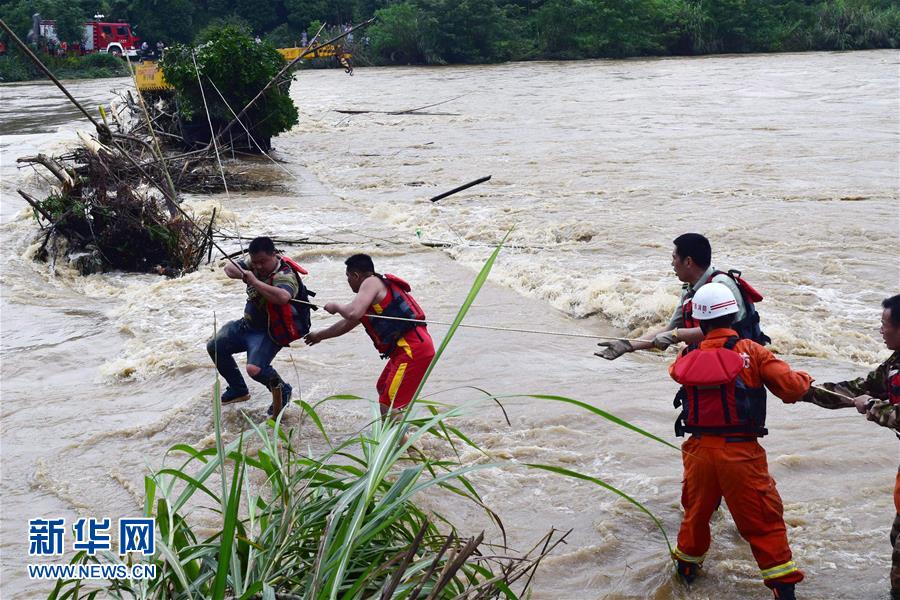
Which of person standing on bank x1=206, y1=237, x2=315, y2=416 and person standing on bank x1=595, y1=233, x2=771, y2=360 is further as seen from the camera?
person standing on bank x1=206, y1=237, x2=315, y2=416

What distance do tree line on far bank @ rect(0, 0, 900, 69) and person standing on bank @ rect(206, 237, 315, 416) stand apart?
1653 inches

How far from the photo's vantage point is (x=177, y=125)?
20.8 m

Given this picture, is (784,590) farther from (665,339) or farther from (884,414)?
(665,339)

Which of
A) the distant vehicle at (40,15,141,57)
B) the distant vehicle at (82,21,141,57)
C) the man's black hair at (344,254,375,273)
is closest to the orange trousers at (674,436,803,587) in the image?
the man's black hair at (344,254,375,273)

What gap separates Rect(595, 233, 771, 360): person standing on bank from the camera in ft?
14.2

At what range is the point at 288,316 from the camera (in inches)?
238

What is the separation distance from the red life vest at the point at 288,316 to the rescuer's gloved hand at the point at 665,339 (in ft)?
8.44

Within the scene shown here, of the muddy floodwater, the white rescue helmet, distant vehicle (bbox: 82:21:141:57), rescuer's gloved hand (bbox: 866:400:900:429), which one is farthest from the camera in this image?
distant vehicle (bbox: 82:21:141:57)

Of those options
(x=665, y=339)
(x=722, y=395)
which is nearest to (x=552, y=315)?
(x=665, y=339)

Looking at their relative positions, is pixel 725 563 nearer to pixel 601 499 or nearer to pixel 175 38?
pixel 601 499

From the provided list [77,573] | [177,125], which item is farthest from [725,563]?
[177,125]

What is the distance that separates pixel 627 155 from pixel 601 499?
541 inches

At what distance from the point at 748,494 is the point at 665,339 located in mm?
843

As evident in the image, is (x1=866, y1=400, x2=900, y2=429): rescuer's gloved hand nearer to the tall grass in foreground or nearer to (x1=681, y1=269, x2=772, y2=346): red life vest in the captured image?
(x1=681, y1=269, x2=772, y2=346): red life vest
